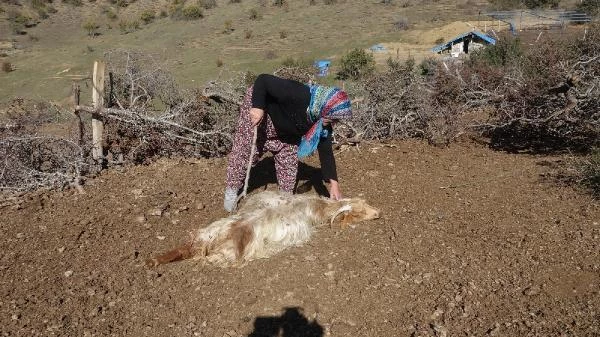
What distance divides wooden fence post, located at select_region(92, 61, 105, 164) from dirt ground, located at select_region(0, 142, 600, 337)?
25.2 inches

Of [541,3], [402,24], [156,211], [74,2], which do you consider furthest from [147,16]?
[156,211]

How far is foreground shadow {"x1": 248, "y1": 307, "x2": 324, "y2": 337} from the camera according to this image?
118 inches

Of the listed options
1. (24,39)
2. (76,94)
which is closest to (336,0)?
(24,39)

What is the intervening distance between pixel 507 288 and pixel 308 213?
1.52 m

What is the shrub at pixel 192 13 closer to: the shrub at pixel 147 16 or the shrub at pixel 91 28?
the shrub at pixel 147 16

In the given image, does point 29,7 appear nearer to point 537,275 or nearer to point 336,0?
point 336,0

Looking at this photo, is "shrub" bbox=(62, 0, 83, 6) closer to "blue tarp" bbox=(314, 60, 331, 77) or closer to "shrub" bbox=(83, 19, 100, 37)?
"shrub" bbox=(83, 19, 100, 37)

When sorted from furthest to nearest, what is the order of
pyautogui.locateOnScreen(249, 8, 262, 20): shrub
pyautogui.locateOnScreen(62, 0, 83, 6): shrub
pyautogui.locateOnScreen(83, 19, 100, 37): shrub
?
1. pyautogui.locateOnScreen(62, 0, 83, 6): shrub
2. pyautogui.locateOnScreen(249, 8, 262, 20): shrub
3. pyautogui.locateOnScreen(83, 19, 100, 37): shrub

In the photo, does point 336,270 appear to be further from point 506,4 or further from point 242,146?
point 506,4

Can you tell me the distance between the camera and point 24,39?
38531 millimetres

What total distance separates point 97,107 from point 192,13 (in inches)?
1600

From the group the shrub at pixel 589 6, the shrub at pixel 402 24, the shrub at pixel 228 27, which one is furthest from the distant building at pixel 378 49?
the shrub at pixel 228 27

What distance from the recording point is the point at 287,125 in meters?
4.12

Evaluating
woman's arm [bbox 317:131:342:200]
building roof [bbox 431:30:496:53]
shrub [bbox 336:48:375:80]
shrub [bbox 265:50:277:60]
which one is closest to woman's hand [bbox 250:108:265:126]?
woman's arm [bbox 317:131:342:200]
